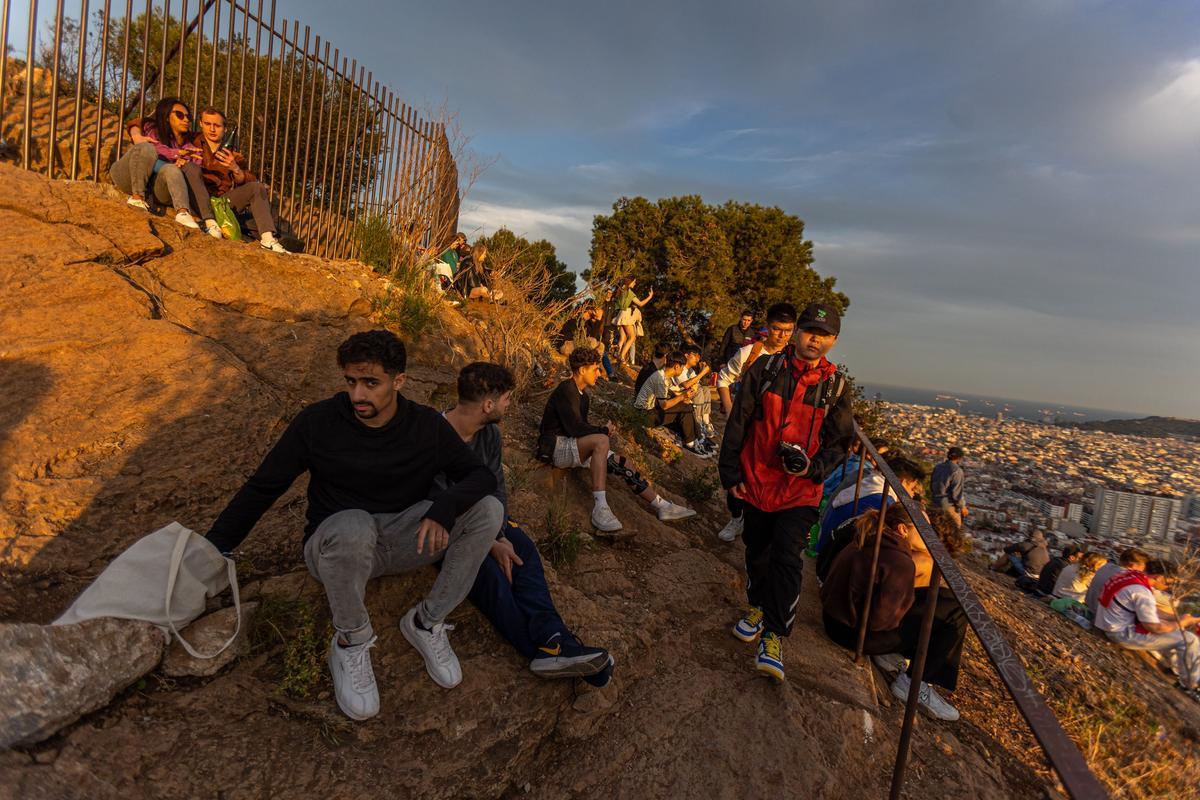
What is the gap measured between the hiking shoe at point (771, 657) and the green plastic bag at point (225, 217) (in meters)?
5.75

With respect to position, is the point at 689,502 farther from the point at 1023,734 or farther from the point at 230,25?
the point at 230,25

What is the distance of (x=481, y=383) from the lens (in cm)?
Answer: 302

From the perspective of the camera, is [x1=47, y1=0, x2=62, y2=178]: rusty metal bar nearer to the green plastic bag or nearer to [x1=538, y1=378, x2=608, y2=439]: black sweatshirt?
the green plastic bag

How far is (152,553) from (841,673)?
10.4 feet

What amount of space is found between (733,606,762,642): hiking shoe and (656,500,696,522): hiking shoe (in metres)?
1.74

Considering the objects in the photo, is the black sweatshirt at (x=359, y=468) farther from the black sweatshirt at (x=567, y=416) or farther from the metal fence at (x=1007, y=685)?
the black sweatshirt at (x=567, y=416)

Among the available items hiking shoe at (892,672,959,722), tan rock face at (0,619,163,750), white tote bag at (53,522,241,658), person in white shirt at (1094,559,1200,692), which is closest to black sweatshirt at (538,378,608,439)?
hiking shoe at (892,672,959,722)

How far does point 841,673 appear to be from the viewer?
3098mm

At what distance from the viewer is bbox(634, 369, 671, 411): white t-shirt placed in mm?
7410

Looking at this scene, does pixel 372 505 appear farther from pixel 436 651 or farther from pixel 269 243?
pixel 269 243

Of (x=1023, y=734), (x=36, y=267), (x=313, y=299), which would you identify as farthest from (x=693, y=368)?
(x=36, y=267)

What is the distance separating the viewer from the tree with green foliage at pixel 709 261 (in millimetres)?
21469

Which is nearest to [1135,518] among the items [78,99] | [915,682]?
[915,682]

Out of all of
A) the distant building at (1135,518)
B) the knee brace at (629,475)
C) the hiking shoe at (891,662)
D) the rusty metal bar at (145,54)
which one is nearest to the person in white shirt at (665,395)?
the knee brace at (629,475)
